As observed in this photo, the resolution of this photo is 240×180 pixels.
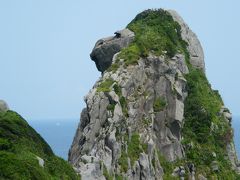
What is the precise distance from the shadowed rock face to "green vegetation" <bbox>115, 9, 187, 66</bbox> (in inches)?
36.5

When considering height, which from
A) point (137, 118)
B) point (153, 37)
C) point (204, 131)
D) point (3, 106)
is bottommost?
point (3, 106)

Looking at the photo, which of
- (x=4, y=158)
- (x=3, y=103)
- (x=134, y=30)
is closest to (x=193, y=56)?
(x=134, y=30)

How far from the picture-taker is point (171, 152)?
50.5m

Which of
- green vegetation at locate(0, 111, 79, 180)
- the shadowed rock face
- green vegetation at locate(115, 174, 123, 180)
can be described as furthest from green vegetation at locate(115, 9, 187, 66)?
green vegetation at locate(0, 111, 79, 180)

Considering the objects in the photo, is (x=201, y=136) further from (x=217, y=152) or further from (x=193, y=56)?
(x=193, y=56)

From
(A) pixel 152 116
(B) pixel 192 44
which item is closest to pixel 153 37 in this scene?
(A) pixel 152 116

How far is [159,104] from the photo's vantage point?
169 feet

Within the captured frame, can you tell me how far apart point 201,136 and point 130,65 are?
29.9 feet

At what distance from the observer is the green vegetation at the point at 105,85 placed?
47.0 metres

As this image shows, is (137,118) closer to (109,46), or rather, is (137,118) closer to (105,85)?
(105,85)

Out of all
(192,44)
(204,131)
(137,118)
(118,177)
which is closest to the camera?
(118,177)

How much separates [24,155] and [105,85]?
2005 cm

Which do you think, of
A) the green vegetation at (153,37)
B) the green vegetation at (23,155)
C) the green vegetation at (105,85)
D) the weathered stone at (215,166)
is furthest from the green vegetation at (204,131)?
the green vegetation at (23,155)

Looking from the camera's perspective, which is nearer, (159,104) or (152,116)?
(152,116)
